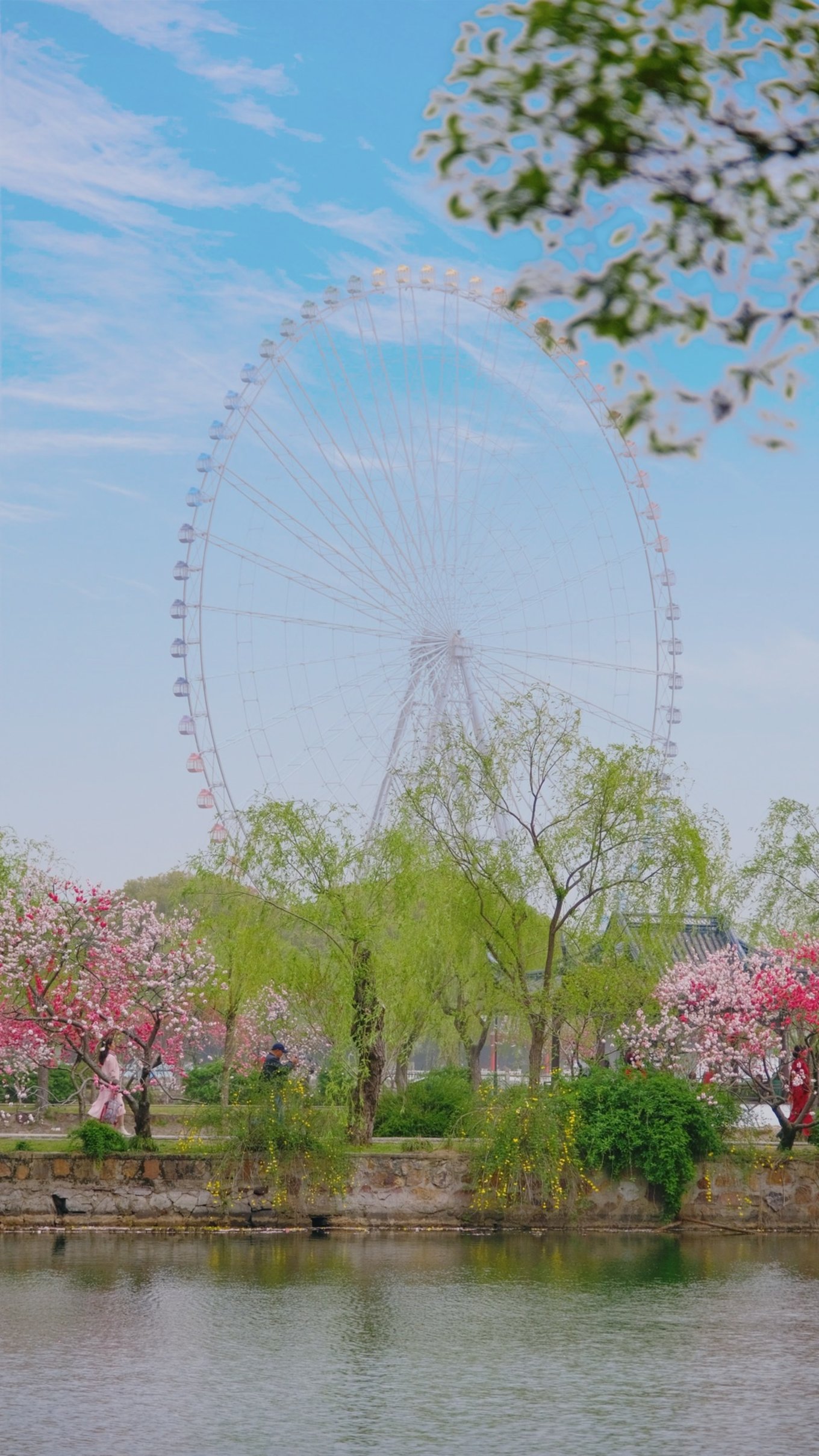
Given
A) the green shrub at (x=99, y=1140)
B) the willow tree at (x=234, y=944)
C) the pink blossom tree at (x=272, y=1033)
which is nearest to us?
the green shrub at (x=99, y=1140)

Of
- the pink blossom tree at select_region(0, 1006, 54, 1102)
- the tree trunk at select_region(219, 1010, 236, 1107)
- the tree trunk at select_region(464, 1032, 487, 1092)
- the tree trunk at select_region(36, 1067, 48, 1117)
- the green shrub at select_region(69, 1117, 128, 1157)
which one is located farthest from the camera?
the tree trunk at select_region(36, 1067, 48, 1117)

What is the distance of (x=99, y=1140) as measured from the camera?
859 inches

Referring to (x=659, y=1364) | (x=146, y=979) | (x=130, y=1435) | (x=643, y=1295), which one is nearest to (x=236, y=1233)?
(x=146, y=979)

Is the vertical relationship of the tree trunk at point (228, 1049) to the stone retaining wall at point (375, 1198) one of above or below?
above

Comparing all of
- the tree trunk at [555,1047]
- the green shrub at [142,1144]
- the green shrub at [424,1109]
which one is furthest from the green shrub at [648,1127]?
the green shrub at [142,1144]

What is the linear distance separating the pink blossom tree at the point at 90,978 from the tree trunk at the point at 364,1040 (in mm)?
2177

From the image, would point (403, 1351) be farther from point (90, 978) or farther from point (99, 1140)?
point (90, 978)

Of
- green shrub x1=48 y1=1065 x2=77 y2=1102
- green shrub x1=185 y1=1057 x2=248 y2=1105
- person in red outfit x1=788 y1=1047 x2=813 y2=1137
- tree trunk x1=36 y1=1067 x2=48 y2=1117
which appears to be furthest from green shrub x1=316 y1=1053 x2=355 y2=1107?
green shrub x1=48 y1=1065 x2=77 y2=1102

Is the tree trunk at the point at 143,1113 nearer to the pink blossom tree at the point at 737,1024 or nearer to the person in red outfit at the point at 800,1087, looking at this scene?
the pink blossom tree at the point at 737,1024

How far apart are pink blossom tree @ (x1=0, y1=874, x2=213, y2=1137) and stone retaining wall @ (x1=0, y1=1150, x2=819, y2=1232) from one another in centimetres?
98

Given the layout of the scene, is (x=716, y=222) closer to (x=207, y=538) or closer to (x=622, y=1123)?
(x=622, y=1123)

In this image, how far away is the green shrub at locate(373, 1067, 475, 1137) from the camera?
1025 inches

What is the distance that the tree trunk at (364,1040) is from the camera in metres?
23.6

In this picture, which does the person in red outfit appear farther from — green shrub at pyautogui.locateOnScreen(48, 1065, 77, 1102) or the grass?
green shrub at pyautogui.locateOnScreen(48, 1065, 77, 1102)
